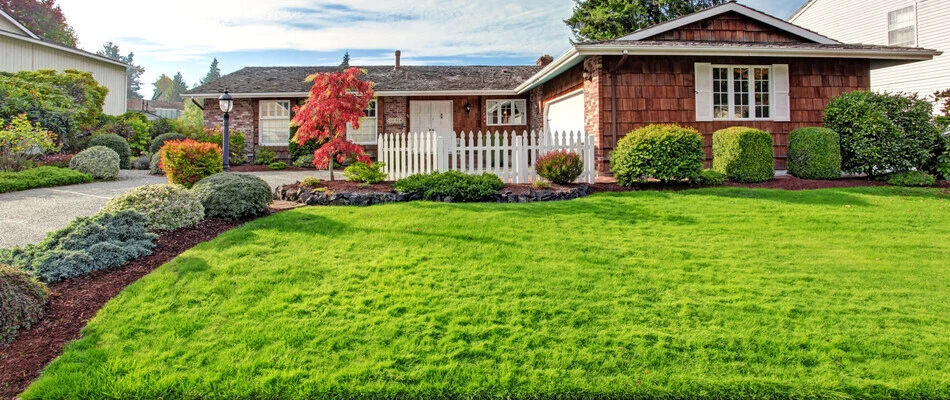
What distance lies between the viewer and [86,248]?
5.11 m

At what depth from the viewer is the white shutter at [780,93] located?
1166 centimetres

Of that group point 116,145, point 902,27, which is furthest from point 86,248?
point 902,27

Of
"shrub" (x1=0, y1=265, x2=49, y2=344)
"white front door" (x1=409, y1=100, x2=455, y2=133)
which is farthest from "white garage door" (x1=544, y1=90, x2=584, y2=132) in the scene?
"shrub" (x1=0, y1=265, x2=49, y2=344)

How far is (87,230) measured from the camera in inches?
214

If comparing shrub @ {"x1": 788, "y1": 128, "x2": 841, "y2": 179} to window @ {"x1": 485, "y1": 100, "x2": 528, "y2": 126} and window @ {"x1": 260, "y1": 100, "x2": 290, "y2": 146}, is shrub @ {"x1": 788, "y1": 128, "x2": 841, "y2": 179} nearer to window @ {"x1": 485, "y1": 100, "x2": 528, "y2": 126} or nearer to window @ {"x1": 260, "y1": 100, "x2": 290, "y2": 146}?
window @ {"x1": 485, "y1": 100, "x2": 528, "y2": 126}

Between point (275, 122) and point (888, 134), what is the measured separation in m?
16.4

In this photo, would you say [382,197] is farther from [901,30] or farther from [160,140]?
[901,30]

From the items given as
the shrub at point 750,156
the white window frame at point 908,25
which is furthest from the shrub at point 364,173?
the white window frame at point 908,25

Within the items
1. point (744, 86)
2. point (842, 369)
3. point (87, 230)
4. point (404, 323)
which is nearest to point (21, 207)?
point (87, 230)

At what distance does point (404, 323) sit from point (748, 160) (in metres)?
8.08

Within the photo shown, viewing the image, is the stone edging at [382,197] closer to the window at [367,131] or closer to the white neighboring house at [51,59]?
the window at [367,131]

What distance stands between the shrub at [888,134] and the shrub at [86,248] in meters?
11.9

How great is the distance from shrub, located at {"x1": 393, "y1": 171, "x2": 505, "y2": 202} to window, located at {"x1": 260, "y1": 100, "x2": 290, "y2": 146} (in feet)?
34.7

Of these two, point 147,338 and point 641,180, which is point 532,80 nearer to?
point 641,180
